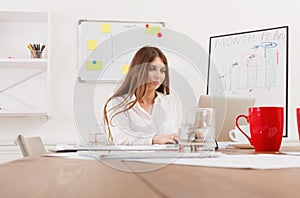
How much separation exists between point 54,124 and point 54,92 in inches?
9.1

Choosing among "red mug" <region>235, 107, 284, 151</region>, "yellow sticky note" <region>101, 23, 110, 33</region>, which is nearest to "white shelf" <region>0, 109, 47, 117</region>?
"yellow sticky note" <region>101, 23, 110, 33</region>

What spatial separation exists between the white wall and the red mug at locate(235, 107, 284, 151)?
2.18 metres

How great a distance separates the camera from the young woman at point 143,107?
1623 mm

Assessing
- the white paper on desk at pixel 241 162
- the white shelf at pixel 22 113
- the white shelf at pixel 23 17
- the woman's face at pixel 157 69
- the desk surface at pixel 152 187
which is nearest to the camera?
the desk surface at pixel 152 187

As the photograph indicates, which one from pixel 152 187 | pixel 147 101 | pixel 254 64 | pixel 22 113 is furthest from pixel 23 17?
pixel 152 187

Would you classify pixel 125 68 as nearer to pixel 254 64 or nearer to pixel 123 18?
pixel 123 18

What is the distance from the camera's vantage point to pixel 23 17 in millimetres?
3070

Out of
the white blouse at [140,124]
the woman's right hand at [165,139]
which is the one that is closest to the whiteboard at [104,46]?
the white blouse at [140,124]

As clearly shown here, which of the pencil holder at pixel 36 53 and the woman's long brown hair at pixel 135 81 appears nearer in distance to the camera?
the woman's long brown hair at pixel 135 81

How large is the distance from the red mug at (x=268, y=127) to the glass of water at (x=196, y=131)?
0.73 feet

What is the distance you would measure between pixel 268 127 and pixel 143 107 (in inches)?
45.5

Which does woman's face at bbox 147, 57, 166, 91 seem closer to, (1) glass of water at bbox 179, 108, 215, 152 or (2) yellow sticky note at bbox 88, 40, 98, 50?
(1) glass of water at bbox 179, 108, 215, 152

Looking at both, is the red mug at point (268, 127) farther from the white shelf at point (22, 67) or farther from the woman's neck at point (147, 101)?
the white shelf at point (22, 67)

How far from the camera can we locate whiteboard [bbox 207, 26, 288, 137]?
120 inches
